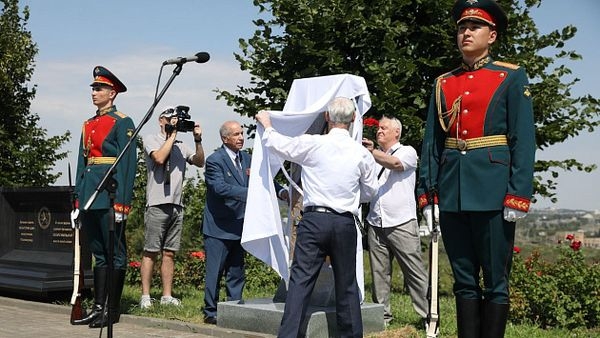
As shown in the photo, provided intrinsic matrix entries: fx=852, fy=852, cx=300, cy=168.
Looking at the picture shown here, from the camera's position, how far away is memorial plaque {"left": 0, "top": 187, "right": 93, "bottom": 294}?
33.4ft

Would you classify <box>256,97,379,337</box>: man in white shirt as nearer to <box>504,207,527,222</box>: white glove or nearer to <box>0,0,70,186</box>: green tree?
<box>504,207,527,222</box>: white glove

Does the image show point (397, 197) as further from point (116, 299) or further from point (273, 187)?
point (116, 299)

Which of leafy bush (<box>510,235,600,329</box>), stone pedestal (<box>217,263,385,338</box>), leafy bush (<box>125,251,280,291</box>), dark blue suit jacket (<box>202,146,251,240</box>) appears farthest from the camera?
leafy bush (<box>125,251,280,291</box>)

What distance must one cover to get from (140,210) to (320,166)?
8786 mm

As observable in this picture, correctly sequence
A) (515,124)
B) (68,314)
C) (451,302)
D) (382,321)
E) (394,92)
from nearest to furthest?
1. (515,124)
2. (382,321)
3. (68,314)
4. (451,302)
5. (394,92)

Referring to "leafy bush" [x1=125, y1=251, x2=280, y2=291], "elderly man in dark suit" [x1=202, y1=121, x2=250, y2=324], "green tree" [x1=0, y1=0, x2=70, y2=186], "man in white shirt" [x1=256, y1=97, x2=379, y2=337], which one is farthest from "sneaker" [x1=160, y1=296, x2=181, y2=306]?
"green tree" [x1=0, y1=0, x2=70, y2=186]

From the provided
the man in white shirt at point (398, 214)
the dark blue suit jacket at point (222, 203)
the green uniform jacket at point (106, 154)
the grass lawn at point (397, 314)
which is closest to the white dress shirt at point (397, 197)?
the man in white shirt at point (398, 214)

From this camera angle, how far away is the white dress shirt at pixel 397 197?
321 inches

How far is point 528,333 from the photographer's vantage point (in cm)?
802

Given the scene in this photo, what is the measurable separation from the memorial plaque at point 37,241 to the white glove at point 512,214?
6400 millimetres

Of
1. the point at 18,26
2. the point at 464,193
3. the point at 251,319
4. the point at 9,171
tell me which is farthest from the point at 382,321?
the point at 18,26

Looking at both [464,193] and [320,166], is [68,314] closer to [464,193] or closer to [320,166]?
[320,166]

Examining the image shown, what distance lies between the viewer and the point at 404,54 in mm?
12484

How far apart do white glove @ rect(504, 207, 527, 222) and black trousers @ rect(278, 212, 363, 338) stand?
5.09 feet
